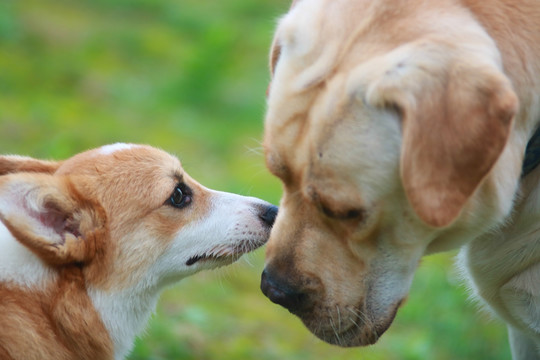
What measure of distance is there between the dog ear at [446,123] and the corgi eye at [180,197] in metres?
1.36

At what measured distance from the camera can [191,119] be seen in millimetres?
8023

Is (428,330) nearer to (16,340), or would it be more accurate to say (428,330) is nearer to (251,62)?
(16,340)

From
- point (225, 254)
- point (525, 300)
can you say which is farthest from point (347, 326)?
point (225, 254)

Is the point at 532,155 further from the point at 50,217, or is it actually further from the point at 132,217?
the point at 50,217

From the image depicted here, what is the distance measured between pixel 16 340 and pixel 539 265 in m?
1.91

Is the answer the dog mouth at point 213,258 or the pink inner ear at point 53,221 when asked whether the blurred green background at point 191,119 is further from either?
the pink inner ear at point 53,221

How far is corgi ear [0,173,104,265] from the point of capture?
3.04 m

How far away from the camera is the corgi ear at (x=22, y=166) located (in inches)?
138

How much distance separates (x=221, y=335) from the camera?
4625 mm

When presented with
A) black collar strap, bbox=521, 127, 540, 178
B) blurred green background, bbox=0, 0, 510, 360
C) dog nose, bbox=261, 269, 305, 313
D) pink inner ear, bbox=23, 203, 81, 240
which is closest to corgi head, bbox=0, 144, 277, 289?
pink inner ear, bbox=23, 203, 81, 240

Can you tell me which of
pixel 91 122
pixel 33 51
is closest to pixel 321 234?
pixel 91 122

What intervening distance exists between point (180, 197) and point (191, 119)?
14.6 feet

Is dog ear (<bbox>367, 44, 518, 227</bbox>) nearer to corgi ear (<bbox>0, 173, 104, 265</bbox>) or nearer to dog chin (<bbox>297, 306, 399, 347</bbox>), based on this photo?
dog chin (<bbox>297, 306, 399, 347</bbox>)

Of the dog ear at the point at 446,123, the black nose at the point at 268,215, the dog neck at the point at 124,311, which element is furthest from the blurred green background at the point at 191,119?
the dog ear at the point at 446,123
